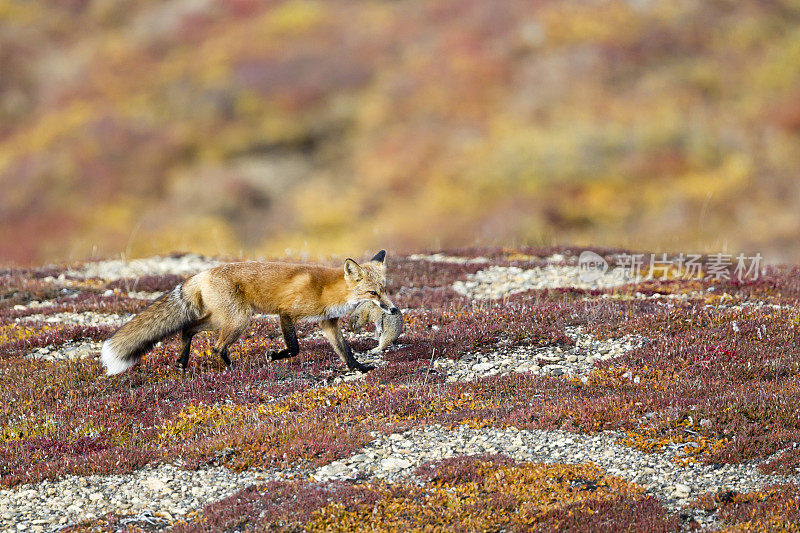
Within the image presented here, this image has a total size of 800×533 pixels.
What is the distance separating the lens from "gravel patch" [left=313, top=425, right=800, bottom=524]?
818 cm

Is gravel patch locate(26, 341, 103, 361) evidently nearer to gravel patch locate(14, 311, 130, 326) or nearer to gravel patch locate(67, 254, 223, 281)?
gravel patch locate(14, 311, 130, 326)

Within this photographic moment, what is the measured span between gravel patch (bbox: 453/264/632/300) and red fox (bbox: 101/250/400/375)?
308 inches

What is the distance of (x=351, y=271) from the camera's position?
37.3ft

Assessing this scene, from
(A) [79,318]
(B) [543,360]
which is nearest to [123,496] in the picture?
(B) [543,360]

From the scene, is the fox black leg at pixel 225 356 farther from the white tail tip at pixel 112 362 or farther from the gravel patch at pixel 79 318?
the gravel patch at pixel 79 318

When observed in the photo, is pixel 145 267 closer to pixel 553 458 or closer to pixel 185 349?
pixel 185 349

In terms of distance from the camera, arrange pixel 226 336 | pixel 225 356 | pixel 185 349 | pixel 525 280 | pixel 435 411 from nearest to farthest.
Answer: pixel 435 411 → pixel 226 336 → pixel 225 356 → pixel 185 349 → pixel 525 280

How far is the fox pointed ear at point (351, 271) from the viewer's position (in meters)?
11.2

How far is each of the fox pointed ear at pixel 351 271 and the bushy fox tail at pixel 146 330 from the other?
2.48m

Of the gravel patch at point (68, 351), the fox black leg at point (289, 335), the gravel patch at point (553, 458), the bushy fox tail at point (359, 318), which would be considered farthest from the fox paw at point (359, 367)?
the gravel patch at point (68, 351)

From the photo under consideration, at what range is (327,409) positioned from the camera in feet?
34.2

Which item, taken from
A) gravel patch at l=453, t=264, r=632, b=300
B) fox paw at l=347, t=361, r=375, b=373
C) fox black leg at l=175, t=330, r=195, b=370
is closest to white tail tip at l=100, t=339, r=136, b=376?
fox black leg at l=175, t=330, r=195, b=370

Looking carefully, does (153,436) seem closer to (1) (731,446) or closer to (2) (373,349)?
(2) (373,349)

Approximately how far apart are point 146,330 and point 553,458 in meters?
6.33
